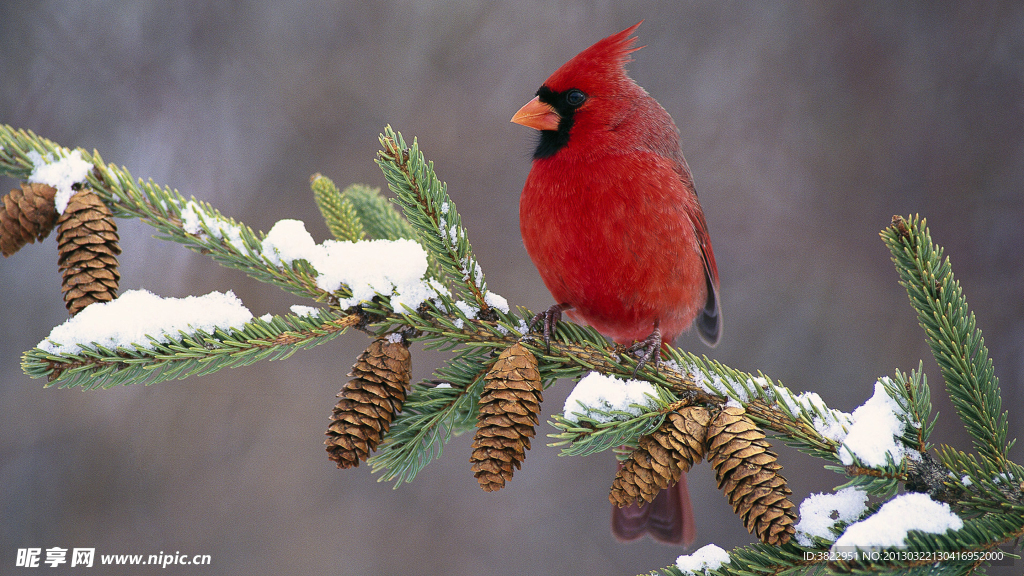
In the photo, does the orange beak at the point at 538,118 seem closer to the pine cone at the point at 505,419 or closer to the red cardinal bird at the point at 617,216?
the red cardinal bird at the point at 617,216

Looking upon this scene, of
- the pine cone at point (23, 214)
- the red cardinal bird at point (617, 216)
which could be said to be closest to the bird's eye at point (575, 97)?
the red cardinal bird at point (617, 216)

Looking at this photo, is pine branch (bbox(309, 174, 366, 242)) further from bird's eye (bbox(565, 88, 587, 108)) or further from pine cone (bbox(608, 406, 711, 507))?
pine cone (bbox(608, 406, 711, 507))

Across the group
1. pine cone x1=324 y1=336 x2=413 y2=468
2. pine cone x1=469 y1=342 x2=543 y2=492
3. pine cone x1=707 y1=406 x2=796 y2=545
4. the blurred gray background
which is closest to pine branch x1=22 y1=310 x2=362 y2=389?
pine cone x1=324 y1=336 x2=413 y2=468

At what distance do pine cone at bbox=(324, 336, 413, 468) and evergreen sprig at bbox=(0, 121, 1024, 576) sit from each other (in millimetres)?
50

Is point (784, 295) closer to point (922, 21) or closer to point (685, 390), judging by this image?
point (922, 21)

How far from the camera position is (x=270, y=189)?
248 cm

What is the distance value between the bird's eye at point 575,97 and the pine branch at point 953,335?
2.47ft

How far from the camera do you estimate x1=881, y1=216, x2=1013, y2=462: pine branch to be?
2.85 ft

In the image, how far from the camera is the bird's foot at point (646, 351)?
105cm

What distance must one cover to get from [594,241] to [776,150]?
1411 millimetres

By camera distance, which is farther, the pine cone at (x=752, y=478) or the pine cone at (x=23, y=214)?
the pine cone at (x=23, y=214)

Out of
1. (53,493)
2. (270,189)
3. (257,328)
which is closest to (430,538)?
(53,493)

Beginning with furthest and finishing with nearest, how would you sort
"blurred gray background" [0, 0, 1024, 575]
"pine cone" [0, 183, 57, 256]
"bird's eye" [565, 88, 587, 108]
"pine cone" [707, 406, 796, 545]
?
1. "blurred gray background" [0, 0, 1024, 575]
2. "bird's eye" [565, 88, 587, 108]
3. "pine cone" [0, 183, 57, 256]
4. "pine cone" [707, 406, 796, 545]

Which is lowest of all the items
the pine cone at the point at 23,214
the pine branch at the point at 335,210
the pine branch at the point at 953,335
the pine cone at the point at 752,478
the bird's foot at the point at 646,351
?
the pine cone at the point at 752,478
